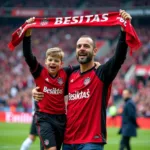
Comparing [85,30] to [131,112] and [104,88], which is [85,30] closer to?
[131,112]

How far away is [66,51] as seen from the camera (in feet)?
130

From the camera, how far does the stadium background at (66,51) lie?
1213 inches

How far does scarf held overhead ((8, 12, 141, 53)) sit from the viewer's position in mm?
5955

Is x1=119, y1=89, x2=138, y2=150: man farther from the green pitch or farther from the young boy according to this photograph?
the young boy

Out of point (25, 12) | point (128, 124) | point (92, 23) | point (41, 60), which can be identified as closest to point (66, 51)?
point (41, 60)

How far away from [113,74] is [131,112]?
7.19 m

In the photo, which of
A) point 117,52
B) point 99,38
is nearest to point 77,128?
point 117,52

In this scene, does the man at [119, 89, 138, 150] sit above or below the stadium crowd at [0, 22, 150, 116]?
below

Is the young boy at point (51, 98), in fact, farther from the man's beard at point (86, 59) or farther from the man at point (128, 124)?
the man at point (128, 124)

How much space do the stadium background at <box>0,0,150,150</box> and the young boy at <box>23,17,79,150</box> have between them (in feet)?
60.8

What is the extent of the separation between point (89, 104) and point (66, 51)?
33.5 meters

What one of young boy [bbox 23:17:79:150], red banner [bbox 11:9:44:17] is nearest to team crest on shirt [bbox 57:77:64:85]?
young boy [bbox 23:17:79:150]

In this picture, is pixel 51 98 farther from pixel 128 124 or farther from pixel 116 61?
pixel 128 124

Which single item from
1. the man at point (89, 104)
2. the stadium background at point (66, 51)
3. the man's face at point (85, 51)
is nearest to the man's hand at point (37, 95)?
the man at point (89, 104)
